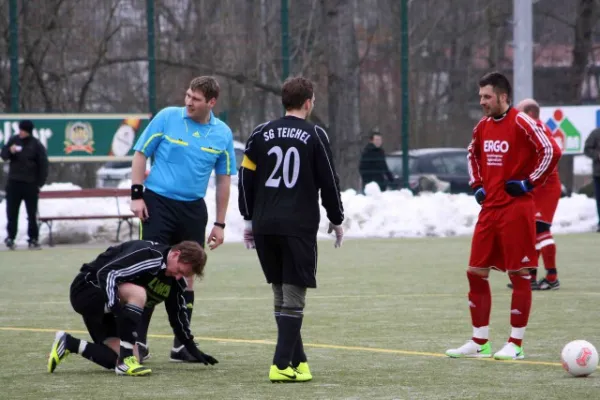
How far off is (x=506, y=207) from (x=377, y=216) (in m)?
14.5

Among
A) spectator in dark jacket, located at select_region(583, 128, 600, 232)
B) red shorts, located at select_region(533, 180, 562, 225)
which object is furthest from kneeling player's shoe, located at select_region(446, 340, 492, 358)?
spectator in dark jacket, located at select_region(583, 128, 600, 232)

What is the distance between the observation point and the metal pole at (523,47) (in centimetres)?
2253

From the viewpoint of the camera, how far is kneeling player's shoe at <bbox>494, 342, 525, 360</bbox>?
27.9 ft

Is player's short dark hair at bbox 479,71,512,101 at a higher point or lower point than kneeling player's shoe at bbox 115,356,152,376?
higher

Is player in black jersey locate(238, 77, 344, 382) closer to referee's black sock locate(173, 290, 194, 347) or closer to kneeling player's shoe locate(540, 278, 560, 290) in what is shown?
referee's black sock locate(173, 290, 194, 347)

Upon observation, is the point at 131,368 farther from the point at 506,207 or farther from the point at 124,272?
the point at 506,207

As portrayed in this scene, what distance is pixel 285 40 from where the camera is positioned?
81.8 ft

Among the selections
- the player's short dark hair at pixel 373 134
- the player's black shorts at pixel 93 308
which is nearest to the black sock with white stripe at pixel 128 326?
the player's black shorts at pixel 93 308

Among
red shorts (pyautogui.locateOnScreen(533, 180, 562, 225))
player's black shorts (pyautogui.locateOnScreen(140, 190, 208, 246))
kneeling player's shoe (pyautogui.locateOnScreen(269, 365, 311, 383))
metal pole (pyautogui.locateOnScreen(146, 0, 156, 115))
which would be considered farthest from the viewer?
metal pole (pyautogui.locateOnScreen(146, 0, 156, 115))

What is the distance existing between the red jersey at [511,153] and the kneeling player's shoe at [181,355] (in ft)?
7.36

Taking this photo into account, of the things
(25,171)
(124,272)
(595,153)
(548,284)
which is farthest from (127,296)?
(595,153)

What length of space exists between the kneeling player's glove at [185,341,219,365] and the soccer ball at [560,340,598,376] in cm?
226

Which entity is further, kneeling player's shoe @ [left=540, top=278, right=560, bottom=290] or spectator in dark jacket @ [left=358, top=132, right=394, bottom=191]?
spectator in dark jacket @ [left=358, top=132, right=394, bottom=191]

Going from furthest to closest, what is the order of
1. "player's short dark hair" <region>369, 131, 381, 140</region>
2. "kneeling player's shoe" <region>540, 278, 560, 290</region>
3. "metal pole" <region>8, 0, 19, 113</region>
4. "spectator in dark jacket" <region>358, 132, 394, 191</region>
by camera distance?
"spectator in dark jacket" <region>358, 132, 394, 191</region> → "player's short dark hair" <region>369, 131, 381, 140</region> → "metal pole" <region>8, 0, 19, 113</region> → "kneeling player's shoe" <region>540, 278, 560, 290</region>
